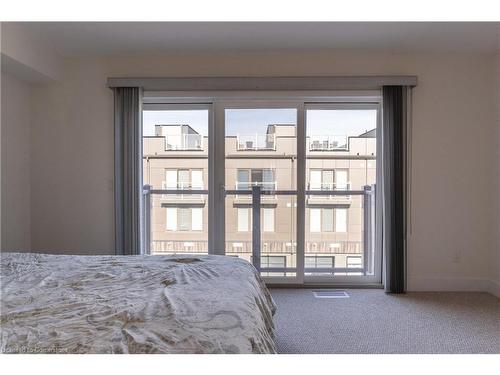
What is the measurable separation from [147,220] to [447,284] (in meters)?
3.17

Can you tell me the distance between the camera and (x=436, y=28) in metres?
2.70

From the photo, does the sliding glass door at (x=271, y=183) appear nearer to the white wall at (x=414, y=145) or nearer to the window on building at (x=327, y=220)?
the window on building at (x=327, y=220)

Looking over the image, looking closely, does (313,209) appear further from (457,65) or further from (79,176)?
(79,176)

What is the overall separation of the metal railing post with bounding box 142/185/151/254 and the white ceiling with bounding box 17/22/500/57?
142 cm

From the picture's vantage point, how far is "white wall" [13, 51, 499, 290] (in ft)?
10.6

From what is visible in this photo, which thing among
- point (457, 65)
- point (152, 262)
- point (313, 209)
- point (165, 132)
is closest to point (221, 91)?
point (165, 132)

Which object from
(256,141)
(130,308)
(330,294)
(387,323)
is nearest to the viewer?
(130,308)

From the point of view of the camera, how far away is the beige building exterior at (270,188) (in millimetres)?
3398

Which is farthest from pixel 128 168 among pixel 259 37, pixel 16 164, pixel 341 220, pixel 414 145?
pixel 414 145

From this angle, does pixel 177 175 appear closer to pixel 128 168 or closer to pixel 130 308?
pixel 128 168

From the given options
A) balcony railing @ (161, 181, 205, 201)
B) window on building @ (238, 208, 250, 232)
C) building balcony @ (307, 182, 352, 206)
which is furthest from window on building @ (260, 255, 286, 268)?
balcony railing @ (161, 181, 205, 201)

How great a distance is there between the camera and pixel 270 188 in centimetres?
342

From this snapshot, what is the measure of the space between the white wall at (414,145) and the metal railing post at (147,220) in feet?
1.10

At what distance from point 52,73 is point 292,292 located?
126 inches
